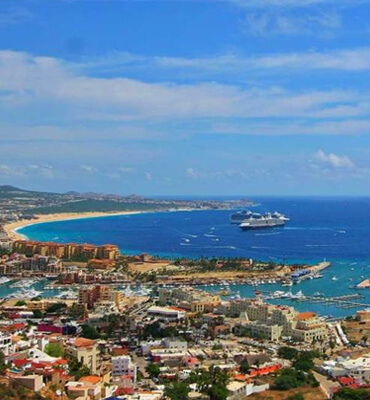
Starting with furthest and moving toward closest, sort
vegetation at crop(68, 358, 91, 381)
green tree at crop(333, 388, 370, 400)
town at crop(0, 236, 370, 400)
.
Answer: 1. vegetation at crop(68, 358, 91, 381)
2. town at crop(0, 236, 370, 400)
3. green tree at crop(333, 388, 370, 400)

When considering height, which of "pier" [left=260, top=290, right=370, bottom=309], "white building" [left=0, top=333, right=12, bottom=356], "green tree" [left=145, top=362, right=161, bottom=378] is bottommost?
"pier" [left=260, top=290, right=370, bottom=309]

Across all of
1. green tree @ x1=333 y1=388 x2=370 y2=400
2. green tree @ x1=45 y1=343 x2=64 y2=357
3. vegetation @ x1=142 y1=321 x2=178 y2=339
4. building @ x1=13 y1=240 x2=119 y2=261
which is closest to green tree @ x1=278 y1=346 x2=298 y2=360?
vegetation @ x1=142 y1=321 x2=178 y2=339

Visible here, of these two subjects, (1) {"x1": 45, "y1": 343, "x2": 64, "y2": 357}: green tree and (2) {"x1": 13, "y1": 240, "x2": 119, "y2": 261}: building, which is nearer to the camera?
(1) {"x1": 45, "y1": 343, "x2": 64, "y2": 357}: green tree

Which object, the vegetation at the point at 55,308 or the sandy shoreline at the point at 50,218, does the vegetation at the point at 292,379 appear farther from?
the sandy shoreline at the point at 50,218

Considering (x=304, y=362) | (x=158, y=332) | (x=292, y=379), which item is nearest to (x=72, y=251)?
(x=158, y=332)

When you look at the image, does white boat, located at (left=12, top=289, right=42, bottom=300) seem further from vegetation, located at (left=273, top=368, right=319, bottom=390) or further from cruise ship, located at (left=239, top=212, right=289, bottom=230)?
cruise ship, located at (left=239, top=212, right=289, bottom=230)

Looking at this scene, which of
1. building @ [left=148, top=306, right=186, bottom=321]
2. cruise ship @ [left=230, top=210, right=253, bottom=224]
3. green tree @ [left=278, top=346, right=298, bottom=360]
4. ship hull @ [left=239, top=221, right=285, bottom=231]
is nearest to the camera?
green tree @ [left=278, top=346, right=298, bottom=360]

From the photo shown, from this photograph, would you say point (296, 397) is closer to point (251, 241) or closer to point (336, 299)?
point (336, 299)

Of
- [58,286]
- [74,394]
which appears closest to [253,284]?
[58,286]
